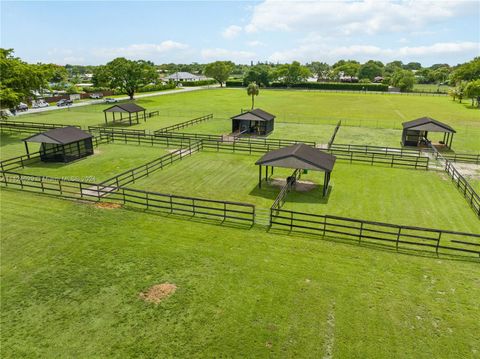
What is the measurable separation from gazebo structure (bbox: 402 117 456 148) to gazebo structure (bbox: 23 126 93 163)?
1243 inches

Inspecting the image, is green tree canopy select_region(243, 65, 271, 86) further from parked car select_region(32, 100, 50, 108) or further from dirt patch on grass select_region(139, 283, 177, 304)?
dirt patch on grass select_region(139, 283, 177, 304)

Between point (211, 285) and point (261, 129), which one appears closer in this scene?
point (211, 285)

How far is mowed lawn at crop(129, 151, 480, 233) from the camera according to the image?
690 inches

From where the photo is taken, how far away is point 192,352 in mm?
8758

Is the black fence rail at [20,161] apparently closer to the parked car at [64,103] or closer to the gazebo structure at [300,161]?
the gazebo structure at [300,161]

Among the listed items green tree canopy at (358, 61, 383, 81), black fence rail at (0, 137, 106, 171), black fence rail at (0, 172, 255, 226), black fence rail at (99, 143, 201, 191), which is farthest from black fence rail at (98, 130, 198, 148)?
green tree canopy at (358, 61, 383, 81)

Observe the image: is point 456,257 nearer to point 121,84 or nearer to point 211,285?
point 211,285

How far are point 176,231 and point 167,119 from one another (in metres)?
37.5

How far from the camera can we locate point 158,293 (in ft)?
36.4

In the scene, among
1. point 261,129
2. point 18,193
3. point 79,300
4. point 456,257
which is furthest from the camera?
point 261,129

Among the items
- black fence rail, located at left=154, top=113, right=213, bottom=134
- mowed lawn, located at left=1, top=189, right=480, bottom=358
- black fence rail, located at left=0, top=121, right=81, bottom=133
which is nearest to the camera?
mowed lawn, located at left=1, top=189, right=480, bottom=358

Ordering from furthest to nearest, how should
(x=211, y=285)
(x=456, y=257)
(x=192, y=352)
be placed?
(x=456, y=257) → (x=211, y=285) → (x=192, y=352)

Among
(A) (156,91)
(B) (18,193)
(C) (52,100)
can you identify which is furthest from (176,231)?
(A) (156,91)

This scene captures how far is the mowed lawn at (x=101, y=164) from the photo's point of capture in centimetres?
2364
